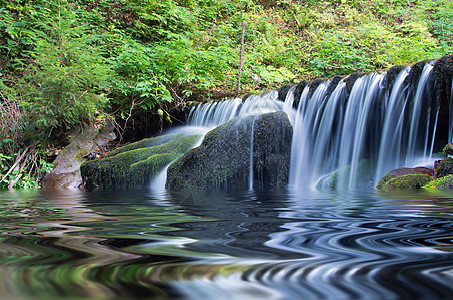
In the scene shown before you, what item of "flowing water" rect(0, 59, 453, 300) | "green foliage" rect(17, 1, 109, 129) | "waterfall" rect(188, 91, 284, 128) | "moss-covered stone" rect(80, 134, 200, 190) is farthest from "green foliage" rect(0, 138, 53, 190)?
"flowing water" rect(0, 59, 453, 300)

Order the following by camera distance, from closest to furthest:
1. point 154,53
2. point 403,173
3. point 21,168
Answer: point 403,173
point 21,168
point 154,53

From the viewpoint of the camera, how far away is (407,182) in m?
4.62

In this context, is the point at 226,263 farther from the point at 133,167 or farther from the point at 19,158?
the point at 19,158

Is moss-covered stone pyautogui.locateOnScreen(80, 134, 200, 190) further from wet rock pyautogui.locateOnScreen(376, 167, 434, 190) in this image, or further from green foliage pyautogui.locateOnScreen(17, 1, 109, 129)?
wet rock pyautogui.locateOnScreen(376, 167, 434, 190)

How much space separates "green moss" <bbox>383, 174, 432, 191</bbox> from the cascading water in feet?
2.38

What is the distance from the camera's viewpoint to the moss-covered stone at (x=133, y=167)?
6.63 meters

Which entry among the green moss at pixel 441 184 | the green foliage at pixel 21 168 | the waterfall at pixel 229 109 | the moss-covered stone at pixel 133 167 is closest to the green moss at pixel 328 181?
the green moss at pixel 441 184

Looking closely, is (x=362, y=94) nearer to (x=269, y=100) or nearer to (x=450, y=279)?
(x=269, y=100)

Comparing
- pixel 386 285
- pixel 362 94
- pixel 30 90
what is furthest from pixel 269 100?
pixel 386 285

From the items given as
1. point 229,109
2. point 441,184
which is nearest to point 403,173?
point 441,184

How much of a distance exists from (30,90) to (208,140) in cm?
415

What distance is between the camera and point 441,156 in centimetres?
596

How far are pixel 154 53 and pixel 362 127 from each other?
6283mm

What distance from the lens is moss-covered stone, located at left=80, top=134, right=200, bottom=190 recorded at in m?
6.63
